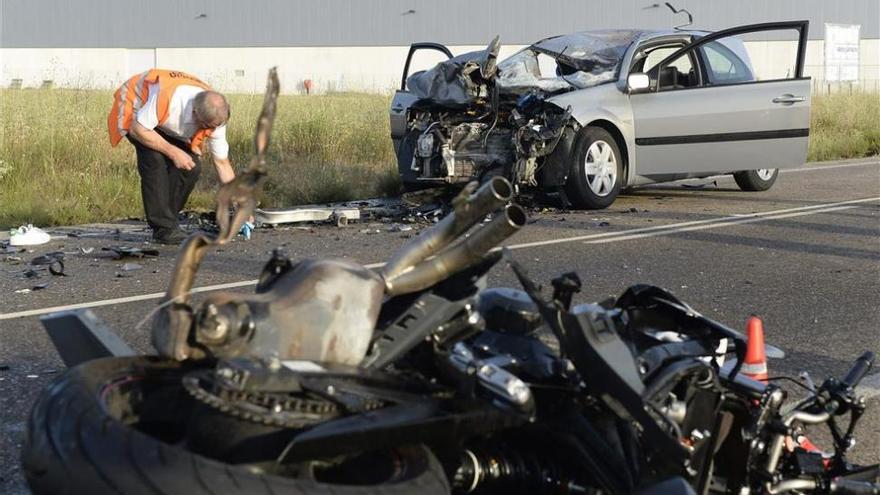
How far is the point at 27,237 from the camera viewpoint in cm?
855

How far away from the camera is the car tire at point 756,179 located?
12305 mm

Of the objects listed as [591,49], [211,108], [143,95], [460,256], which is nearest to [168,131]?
[143,95]

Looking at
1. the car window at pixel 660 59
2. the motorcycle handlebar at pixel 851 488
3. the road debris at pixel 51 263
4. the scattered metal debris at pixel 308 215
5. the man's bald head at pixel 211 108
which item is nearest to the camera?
the motorcycle handlebar at pixel 851 488

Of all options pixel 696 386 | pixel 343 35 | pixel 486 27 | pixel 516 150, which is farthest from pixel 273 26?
pixel 696 386

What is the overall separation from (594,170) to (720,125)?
1.42 metres

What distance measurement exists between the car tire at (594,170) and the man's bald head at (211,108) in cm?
361

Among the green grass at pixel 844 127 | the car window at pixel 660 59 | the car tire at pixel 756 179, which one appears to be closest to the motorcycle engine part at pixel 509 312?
the car window at pixel 660 59

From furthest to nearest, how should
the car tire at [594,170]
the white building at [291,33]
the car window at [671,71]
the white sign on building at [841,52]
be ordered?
the white building at [291,33] < the white sign on building at [841,52] < the car window at [671,71] < the car tire at [594,170]

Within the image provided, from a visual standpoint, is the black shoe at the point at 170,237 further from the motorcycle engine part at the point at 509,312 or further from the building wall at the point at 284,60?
the building wall at the point at 284,60

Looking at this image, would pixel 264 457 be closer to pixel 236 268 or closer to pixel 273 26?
pixel 236 268

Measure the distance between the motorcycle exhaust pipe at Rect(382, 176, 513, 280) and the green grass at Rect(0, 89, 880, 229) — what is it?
823cm

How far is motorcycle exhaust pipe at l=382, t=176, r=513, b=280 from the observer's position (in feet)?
7.37

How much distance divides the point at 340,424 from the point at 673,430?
29.2 inches

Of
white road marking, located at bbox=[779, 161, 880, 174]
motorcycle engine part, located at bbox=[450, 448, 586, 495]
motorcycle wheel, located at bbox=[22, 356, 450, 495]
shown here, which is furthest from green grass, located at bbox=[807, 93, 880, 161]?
motorcycle wheel, located at bbox=[22, 356, 450, 495]
